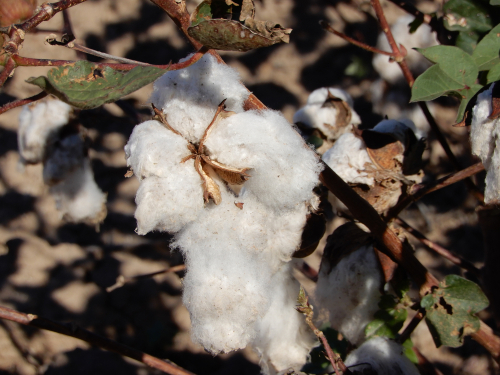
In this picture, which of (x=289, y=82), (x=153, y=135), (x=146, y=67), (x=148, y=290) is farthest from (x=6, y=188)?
(x=146, y=67)

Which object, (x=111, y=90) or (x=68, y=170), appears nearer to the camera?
(x=111, y=90)

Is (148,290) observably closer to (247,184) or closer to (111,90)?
(247,184)

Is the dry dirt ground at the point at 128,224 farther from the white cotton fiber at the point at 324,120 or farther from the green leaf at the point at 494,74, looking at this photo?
the green leaf at the point at 494,74

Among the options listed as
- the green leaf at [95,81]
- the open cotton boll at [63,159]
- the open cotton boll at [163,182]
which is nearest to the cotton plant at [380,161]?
the open cotton boll at [163,182]

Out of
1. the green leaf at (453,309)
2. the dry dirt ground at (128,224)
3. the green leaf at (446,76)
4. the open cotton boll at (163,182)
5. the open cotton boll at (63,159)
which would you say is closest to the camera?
the open cotton boll at (163,182)

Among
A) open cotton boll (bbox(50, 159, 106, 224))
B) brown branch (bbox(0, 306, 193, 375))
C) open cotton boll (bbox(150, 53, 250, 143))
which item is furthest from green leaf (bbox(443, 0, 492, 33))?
open cotton boll (bbox(50, 159, 106, 224))

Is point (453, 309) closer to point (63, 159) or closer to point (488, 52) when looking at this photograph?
point (488, 52)
